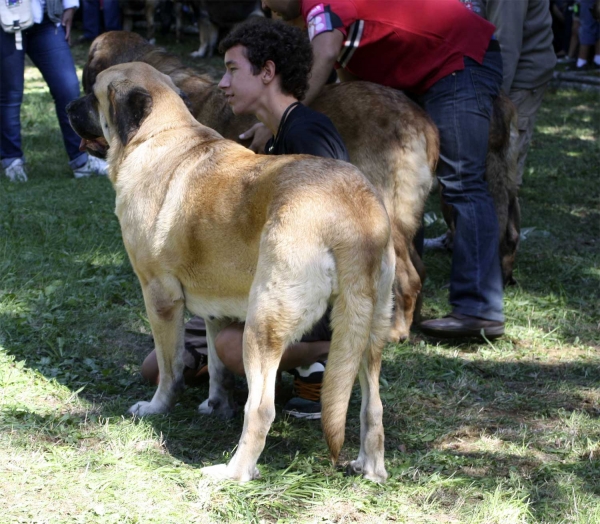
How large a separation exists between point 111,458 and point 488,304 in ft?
8.16

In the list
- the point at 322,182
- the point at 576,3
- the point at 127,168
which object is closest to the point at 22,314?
the point at 127,168

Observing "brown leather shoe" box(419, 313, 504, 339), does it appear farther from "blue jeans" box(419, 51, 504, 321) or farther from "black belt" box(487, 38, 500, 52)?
"black belt" box(487, 38, 500, 52)

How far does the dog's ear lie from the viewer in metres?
3.67

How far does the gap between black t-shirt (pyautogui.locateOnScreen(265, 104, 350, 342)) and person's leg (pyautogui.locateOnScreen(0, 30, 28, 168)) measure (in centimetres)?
481

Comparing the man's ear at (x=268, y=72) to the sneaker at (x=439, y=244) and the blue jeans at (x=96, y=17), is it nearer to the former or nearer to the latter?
the sneaker at (x=439, y=244)

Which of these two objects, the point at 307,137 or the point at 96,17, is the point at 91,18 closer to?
the point at 96,17

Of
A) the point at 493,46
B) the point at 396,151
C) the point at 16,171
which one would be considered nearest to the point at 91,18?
the point at 16,171

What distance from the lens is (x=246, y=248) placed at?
10.4 ft

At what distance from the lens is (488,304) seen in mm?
4836

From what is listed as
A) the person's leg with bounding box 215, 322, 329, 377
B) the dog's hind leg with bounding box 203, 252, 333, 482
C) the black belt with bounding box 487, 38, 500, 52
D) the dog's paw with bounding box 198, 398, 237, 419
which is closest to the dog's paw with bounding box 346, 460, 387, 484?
the dog's hind leg with bounding box 203, 252, 333, 482

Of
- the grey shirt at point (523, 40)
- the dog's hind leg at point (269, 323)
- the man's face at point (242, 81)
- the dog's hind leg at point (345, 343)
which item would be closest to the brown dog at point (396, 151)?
the man's face at point (242, 81)

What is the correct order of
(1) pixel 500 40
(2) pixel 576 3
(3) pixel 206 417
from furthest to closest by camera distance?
(2) pixel 576 3, (1) pixel 500 40, (3) pixel 206 417

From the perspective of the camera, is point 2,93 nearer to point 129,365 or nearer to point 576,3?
point 129,365

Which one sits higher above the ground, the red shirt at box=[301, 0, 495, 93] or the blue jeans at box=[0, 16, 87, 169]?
the red shirt at box=[301, 0, 495, 93]
